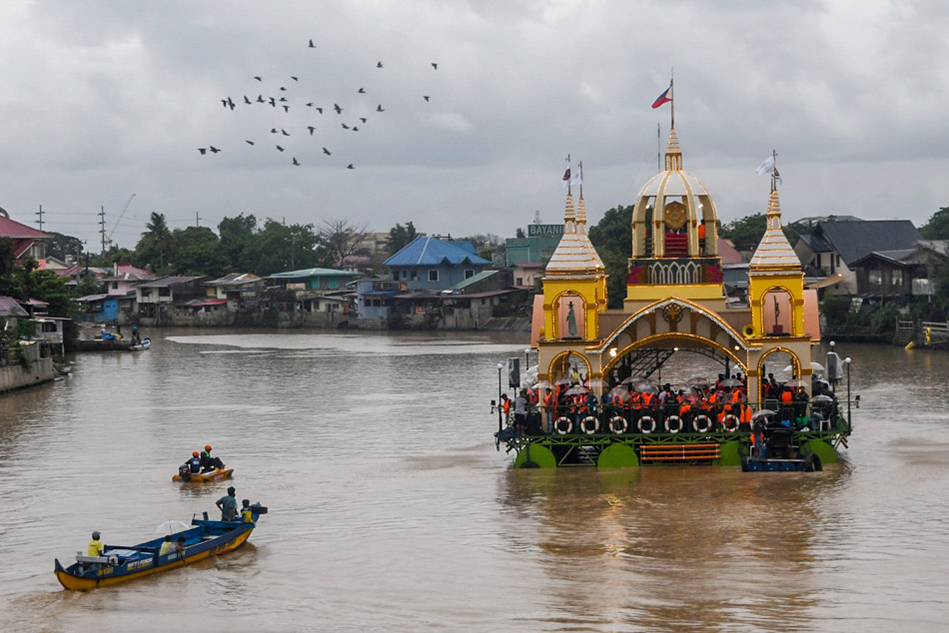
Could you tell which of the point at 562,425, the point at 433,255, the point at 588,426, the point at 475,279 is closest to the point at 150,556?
the point at 562,425

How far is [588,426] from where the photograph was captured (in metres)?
29.1

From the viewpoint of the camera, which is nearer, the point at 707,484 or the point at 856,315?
the point at 707,484

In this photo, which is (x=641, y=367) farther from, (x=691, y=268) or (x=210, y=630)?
(x=210, y=630)

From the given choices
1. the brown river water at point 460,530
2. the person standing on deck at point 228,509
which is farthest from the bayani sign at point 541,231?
the person standing on deck at point 228,509

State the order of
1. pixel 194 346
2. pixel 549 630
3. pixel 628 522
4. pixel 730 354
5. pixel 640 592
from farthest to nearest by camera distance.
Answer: pixel 194 346 < pixel 730 354 < pixel 628 522 < pixel 640 592 < pixel 549 630

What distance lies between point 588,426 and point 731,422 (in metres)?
2.93

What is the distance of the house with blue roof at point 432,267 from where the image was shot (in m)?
104

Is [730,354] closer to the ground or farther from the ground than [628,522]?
farther from the ground

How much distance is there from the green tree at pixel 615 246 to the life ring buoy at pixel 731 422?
4456cm

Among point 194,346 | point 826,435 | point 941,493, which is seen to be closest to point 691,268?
point 826,435

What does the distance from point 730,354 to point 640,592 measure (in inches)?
429

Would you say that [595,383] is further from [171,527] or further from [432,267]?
[432,267]

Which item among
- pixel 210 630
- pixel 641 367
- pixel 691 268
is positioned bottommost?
pixel 210 630

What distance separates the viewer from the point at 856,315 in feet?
242
